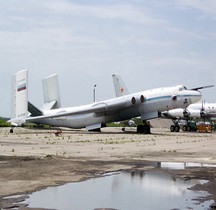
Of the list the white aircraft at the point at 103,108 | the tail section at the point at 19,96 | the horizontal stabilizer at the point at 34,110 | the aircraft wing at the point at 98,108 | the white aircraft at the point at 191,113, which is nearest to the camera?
the tail section at the point at 19,96

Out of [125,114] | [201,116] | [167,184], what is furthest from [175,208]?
[201,116]

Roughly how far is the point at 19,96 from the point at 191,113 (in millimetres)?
27366

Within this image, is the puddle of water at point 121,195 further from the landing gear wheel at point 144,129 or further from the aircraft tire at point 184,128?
the aircraft tire at point 184,128

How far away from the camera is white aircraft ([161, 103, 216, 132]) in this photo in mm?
58000

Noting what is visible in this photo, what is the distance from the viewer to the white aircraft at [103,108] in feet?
131

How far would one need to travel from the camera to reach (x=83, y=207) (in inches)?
281

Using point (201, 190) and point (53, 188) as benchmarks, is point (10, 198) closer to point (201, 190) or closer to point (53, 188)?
point (53, 188)

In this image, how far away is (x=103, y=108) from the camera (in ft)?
150

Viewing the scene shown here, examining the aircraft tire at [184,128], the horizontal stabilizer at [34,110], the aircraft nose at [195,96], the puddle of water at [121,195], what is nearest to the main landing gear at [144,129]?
the aircraft nose at [195,96]

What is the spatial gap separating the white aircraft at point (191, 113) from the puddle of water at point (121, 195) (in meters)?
46.7

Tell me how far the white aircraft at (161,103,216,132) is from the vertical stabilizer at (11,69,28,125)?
22.7 m

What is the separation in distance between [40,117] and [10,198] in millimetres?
39782

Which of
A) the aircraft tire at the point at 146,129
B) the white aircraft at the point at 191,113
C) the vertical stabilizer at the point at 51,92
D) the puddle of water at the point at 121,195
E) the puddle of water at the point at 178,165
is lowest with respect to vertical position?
the puddle of water at the point at 121,195

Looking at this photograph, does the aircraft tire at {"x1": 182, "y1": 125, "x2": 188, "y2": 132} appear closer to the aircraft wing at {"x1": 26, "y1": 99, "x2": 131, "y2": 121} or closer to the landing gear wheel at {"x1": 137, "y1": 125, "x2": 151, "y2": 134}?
the landing gear wheel at {"x1": 137, "y1": 125, "x2": 151, "y2": 134}
